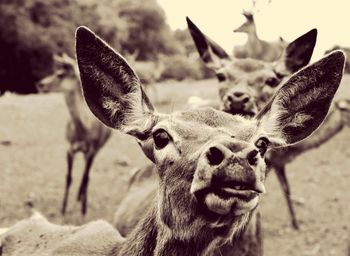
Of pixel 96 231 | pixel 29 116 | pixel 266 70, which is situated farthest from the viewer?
pixel 29 116

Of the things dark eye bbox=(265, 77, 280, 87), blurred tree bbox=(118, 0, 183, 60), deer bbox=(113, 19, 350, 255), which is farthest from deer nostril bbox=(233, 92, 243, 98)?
blurred tree bbox=(118, 0, 183, 60)

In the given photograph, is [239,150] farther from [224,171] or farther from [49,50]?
[49,50]

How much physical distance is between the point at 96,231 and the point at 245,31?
303cm

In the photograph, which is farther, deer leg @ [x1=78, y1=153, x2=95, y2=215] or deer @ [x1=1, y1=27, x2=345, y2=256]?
deer leg @ [x1=78, y1=153, x2=95, y2=215]

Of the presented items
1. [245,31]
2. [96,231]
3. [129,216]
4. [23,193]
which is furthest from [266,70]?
[23,193]

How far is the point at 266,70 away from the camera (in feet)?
21.7

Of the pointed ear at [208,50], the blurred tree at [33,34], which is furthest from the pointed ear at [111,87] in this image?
the blurred tree at [33,34]

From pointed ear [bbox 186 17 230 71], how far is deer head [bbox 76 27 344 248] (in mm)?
3081

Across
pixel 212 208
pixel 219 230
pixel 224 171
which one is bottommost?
pixel 219 230

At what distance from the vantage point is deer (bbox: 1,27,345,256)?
2.77 m

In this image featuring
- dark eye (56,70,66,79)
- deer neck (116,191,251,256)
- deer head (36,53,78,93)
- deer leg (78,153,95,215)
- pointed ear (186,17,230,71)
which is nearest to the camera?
deer neck (116,191,251,256)

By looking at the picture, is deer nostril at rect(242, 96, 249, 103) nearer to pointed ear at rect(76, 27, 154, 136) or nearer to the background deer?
the background deer

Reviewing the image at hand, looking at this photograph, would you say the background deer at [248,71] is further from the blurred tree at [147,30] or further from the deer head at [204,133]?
the blurred tree at [147,30]

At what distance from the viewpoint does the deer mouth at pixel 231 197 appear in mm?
2742
